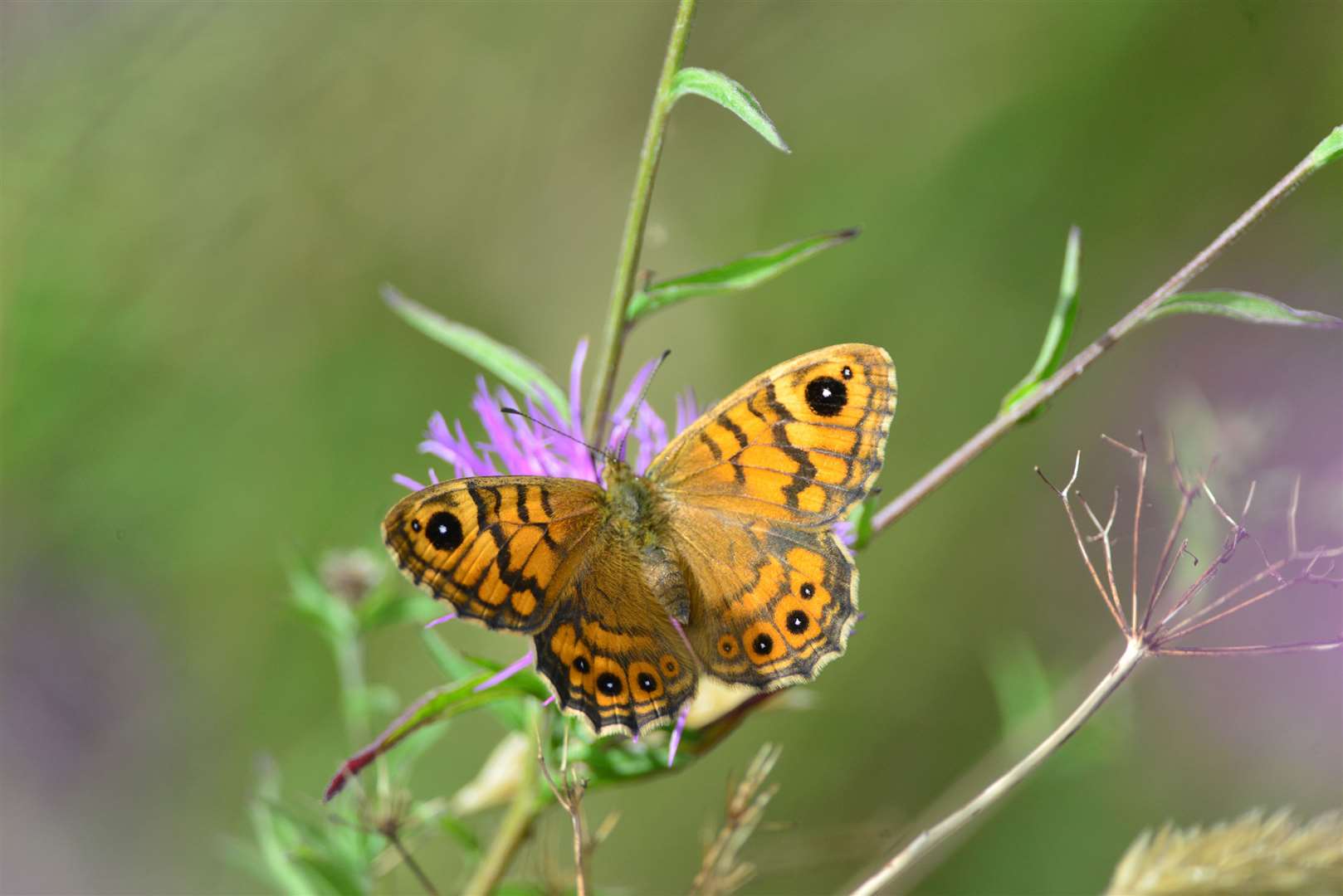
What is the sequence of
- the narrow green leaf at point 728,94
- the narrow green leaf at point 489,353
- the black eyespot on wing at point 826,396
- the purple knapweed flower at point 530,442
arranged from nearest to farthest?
1. the narrow green leaf at point 728,94
2. the black eyespot on wing at point 826,396
3. the narrow green leaf at point 489,353
4. the purple knapweed flower at point 530,442

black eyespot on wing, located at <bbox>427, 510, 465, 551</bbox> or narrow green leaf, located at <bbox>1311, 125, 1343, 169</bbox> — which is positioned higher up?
black eyespot on wing, located at <bbox>427, 510, 465, 551</bbox>

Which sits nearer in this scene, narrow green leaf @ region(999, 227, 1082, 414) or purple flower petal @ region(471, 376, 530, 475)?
narrow green leaf @ region(999, 227, 1082, 414)

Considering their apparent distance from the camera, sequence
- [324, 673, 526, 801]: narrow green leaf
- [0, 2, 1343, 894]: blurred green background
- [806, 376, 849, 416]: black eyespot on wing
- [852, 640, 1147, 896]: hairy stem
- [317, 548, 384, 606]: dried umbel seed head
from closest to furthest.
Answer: [852, 640, 1147, 896]: hairy stem < [324, 673, 526, 801]: narrow green leaf < [806, 376, 849, 416]: black eyespot on wing < [317, 548, 384, 606]: dried umbel seed head < [0, 2, 1343, 894]: blurred green background

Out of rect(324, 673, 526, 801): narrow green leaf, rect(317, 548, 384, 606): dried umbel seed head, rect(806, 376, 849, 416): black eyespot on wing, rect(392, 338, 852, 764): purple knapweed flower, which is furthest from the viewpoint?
rect(317, 548, 384, 606): dried umbel seed head

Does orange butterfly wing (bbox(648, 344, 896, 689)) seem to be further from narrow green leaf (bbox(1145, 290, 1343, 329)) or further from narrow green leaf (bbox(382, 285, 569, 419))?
narrow green leaf (bbox(1145, 290, 1343, 329))

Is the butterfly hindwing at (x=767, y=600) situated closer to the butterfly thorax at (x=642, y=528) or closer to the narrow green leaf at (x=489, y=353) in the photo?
the butterfly thorax at (x=642, y=528)

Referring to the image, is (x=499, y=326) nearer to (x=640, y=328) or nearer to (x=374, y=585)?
(x=640, y=328)

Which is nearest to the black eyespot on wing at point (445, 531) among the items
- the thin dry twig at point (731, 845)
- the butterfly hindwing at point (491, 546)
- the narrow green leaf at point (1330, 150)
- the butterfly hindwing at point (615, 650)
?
the butterfly hindwing at point (491, 546)

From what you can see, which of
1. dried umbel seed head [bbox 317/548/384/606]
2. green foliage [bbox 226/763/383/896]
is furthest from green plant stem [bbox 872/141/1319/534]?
dried umbel seed head [bbox 317/548/384/606]
